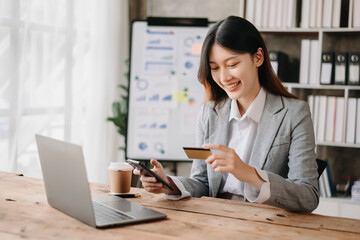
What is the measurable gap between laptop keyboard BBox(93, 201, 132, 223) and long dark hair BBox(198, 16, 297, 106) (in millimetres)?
749

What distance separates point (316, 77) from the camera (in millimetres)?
3271

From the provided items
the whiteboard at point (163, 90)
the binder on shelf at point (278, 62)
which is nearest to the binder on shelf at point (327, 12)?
the binder on shelf at point (278, 62)

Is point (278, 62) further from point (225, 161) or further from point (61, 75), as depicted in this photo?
point (225, 161)

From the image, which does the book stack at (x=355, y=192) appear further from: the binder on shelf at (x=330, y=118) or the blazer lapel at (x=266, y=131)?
the blazer lapel at (x=266, y=131)

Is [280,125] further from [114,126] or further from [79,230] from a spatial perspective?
[114,126]

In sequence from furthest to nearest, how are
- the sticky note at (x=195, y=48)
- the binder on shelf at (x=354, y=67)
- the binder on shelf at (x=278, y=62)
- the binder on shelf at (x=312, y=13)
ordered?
the sticky note at (x=195, y=48) → the binder on shelf at (x=278, y=62) → the binder on shelf at (x=312, y=13) → the binder on shelf at (x=354, y=67)

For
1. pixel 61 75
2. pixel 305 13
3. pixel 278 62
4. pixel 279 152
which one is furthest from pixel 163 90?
pixel 279 152

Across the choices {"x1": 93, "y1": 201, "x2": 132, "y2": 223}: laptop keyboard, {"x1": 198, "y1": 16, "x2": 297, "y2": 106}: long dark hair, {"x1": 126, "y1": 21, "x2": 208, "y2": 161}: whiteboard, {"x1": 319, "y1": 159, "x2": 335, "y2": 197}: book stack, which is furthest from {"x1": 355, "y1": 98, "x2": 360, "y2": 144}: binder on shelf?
{"x1": 93, "y1": 201, "x2": 132, "y2": 223}: laptop keyboard

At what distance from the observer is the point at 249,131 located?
1885mm

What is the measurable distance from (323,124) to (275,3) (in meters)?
0.96

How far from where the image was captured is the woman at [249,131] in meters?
1.49

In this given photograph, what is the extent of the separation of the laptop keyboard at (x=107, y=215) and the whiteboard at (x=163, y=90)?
208 centimetres

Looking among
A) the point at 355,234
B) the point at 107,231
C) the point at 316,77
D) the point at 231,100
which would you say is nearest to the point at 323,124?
the point at 316,77

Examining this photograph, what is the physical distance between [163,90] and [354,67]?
140cm
